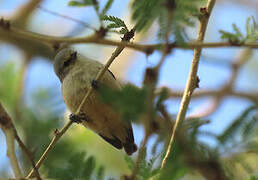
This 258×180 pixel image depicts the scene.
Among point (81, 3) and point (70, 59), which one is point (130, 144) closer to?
point (70, 59)

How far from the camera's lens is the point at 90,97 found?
185 inches

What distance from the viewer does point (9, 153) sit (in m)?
2.57

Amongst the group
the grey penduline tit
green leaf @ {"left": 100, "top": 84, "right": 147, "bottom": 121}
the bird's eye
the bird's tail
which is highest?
green leaf @ {"left": 100, "top": 84, "right": 147, "bottom": 121}

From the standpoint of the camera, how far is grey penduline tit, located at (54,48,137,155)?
4.75 meters

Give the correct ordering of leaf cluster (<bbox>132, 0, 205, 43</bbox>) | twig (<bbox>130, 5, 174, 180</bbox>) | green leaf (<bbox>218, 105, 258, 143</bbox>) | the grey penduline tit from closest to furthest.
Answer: twig (<bbox>130, 5, 174, 180</bbox>) → leaf cluster (<bbox>132, 0, 205, 43</bbox>) → green leaf (<bbox>218, 105, 258, 143</bbox>) → the grey penduline tit

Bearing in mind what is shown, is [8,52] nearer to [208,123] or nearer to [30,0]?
[30,0]

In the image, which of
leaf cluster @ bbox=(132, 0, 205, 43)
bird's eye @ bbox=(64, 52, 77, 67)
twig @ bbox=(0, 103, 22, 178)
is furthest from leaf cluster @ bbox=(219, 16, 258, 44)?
bird's eye @ bbox=(64, 52, 77, 67)

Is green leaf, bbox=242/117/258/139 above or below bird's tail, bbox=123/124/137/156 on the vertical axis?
above

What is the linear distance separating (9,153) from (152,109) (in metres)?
1.31

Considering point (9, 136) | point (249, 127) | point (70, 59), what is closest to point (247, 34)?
point (249, 127)

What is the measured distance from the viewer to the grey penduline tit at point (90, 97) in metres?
4.75

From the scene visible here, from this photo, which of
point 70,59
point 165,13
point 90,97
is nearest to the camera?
point 165,13

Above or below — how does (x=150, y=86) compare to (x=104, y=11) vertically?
below

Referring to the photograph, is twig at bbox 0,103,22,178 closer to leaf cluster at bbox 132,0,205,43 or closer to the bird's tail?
leaf cluster at bbox 132,0,205,43
